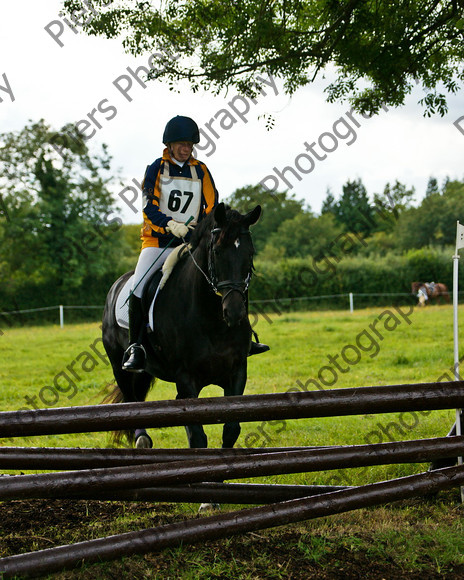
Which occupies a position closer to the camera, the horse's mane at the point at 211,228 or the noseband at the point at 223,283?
the noseband at the point at 223,283

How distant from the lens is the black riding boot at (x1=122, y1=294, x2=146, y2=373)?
16.0 ft

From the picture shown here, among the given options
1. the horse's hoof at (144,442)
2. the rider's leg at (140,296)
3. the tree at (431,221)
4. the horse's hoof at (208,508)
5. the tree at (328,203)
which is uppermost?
the tree at (328,203)

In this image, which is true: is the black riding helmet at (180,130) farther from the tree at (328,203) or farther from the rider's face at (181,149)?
the tree at (328,203)

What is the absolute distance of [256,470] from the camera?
321 centimetres

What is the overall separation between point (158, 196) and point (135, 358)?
1.42 metres

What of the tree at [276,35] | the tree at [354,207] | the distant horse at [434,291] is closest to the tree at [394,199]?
the tree at [354,207]

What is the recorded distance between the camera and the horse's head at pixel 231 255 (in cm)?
397

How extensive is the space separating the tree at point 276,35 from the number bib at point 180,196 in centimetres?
187

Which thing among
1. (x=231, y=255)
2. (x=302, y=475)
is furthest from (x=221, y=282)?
(x=302, y=475)

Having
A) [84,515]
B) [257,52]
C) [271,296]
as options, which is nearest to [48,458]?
[84,515]

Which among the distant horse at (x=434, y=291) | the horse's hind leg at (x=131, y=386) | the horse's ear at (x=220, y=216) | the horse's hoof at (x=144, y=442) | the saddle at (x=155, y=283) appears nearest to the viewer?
the horse's ear at (x=220, y=216)

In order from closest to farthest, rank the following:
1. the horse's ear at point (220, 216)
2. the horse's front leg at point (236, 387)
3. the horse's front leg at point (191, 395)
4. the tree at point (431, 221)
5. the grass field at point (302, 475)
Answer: the grass field at point (302, 475)
the horse's ear at point (220, 216)
the horse's front leg at point (191, 395)
the horse's front leg at point (236, 387)
the tree at point (431, 221)

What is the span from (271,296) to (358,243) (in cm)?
Result: 1660

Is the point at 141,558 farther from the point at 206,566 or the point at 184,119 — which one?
the point at 184,119
